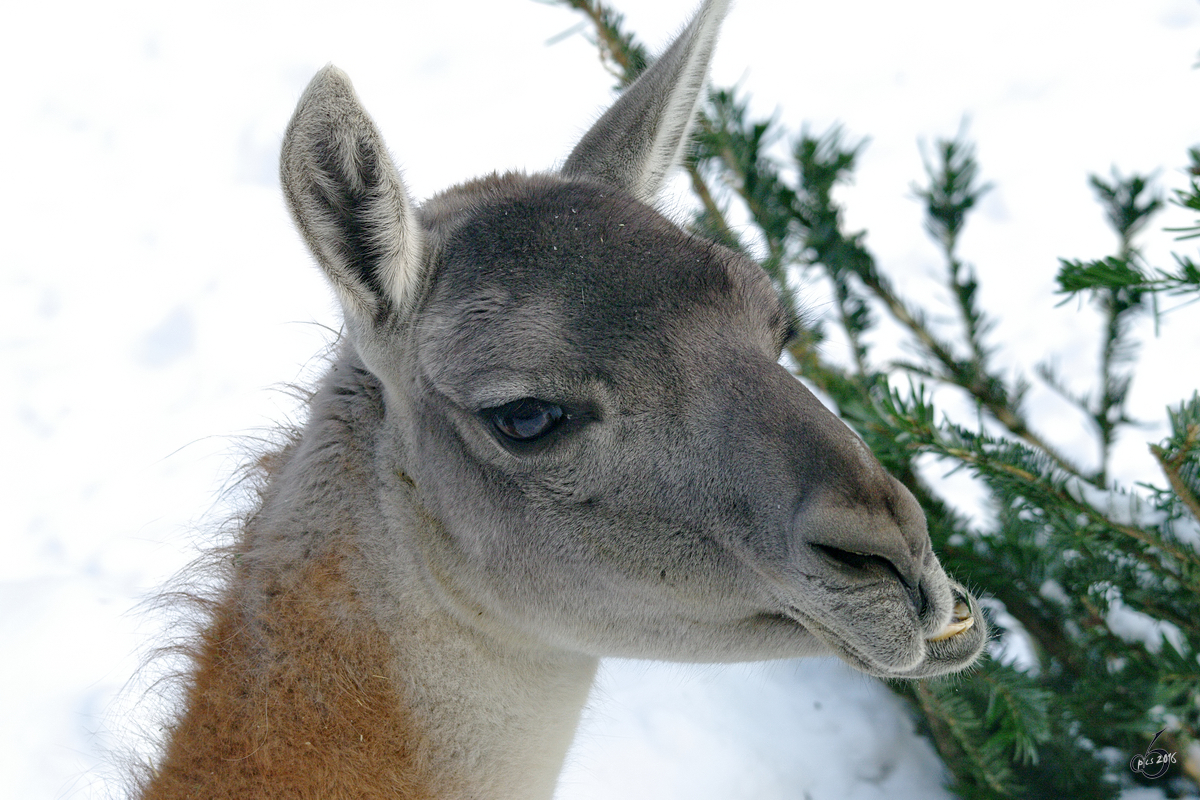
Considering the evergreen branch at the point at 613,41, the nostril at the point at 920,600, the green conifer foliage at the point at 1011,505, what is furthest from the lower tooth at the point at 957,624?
the evergreen branch at the point at 613,41

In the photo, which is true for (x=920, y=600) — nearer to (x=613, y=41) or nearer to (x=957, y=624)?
(x=957, y=624)

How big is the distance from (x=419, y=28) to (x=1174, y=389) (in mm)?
6531

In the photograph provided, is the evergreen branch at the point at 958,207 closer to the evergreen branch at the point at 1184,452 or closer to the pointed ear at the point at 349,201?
the evergreen branch at the point at 1184,452

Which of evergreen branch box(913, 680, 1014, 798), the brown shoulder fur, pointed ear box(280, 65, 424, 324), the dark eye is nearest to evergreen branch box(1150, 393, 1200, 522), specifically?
evergreen branch box(913, 680, 1014, 798)

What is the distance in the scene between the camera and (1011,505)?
376cm

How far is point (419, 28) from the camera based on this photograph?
816cm

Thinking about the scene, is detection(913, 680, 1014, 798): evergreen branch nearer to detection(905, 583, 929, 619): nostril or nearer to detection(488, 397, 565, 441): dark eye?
detection(905, 583, 929, 619): nostril

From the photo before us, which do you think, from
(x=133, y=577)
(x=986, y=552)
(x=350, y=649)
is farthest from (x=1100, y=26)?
(x=133, y=577)

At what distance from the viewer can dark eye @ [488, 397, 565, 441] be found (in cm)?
263

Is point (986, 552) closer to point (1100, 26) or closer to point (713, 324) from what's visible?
point (713, 324)

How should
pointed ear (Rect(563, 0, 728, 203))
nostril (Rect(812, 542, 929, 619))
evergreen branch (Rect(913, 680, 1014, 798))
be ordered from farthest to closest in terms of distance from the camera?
evergreen branch (Rect(913, 680, 1014, 798))
pointed ear (Rect(563, 0, 728, 203))
nostril (Rect(812, 542, 929, 619))
